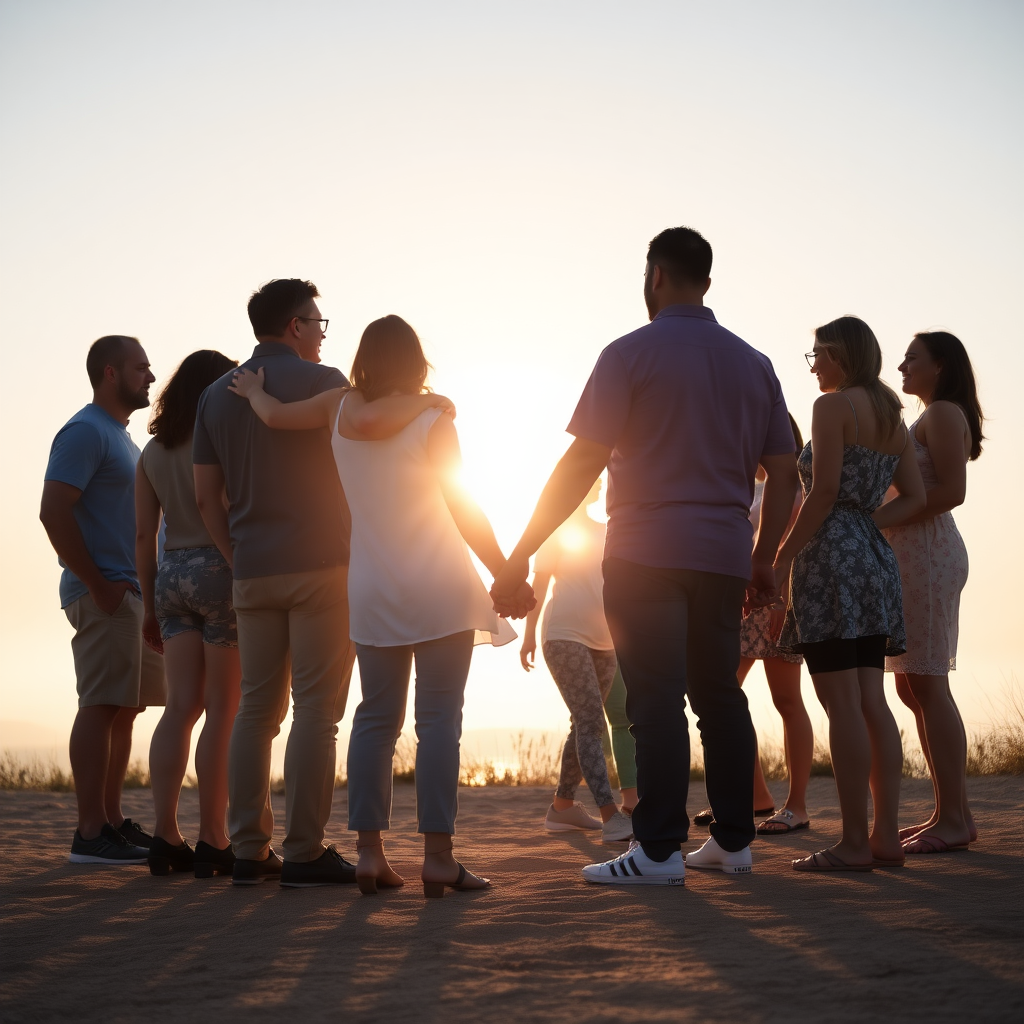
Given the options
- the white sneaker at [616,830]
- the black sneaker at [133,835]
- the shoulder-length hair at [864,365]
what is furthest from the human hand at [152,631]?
the shoulder-length hair at [864,365]

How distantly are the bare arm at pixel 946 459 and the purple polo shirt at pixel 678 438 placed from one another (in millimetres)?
1228

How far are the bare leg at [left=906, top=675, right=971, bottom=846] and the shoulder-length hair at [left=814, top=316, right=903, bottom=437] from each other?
4.00 feet

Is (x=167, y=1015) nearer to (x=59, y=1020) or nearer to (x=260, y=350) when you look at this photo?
(x=59, y=1020)

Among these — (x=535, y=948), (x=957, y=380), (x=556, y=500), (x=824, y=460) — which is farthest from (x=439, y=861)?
(x=957, y=380)

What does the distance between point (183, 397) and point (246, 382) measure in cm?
76

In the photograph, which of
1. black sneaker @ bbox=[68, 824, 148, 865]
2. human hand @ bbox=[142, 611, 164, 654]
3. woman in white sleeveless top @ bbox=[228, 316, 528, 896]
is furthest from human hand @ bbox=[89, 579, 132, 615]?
woman in white sleeveless top @ bbox=[228, 316, 528, 896]

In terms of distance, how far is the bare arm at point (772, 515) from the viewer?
174 inches

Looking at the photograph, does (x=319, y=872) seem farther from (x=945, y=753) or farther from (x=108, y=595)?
(x=945, y=753)

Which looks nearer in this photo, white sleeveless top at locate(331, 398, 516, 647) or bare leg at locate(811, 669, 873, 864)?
white sleeveless top at locate(331, 398, 516, 647)

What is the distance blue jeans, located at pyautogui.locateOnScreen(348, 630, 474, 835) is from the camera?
3.99 m

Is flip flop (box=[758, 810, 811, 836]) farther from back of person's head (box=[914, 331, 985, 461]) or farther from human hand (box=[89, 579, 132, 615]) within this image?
human hand (box=[89, 579, 132, 615])

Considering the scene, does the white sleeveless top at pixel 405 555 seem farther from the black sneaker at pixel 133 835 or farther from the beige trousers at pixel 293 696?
the black sneaker at pixel 133 835

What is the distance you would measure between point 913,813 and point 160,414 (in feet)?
15.9

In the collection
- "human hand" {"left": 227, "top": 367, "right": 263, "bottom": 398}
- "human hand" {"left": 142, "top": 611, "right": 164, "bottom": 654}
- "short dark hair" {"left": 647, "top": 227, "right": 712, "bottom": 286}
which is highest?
"short dark hair" {"left": 647, "top": 227, "right": 712, "bottom": 286}
